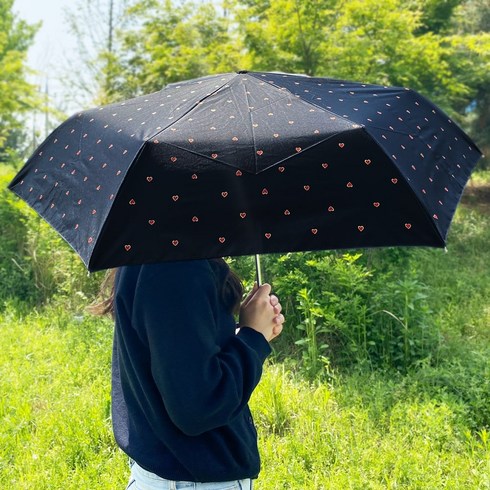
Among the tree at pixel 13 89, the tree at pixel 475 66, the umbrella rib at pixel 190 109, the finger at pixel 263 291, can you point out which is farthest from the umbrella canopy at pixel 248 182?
the tree at pixel 13 89

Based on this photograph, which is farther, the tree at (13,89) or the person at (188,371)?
the tree at (13,89)

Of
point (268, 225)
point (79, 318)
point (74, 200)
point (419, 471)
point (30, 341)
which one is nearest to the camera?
point (268, 225)

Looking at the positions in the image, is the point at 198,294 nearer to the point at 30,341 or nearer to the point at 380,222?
the point at 380,222

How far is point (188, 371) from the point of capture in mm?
1214

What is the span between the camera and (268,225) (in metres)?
1.33

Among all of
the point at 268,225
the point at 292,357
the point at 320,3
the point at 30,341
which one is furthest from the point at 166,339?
the point at 320,3

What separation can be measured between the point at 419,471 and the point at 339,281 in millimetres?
1887

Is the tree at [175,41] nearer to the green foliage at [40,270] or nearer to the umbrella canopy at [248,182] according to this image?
the green foliage at [40,270]

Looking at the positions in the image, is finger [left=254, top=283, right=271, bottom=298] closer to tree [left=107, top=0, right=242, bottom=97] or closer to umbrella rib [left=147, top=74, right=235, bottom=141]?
umbrella rib [left=147, top=74, right=235, bottom=141]

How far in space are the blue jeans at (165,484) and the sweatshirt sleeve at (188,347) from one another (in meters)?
0.18

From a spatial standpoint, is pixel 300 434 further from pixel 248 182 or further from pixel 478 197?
pixel 478 197

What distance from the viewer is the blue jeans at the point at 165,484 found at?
54.9 inches

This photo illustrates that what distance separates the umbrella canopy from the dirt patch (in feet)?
37.9

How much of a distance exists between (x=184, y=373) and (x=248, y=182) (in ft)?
1.41
